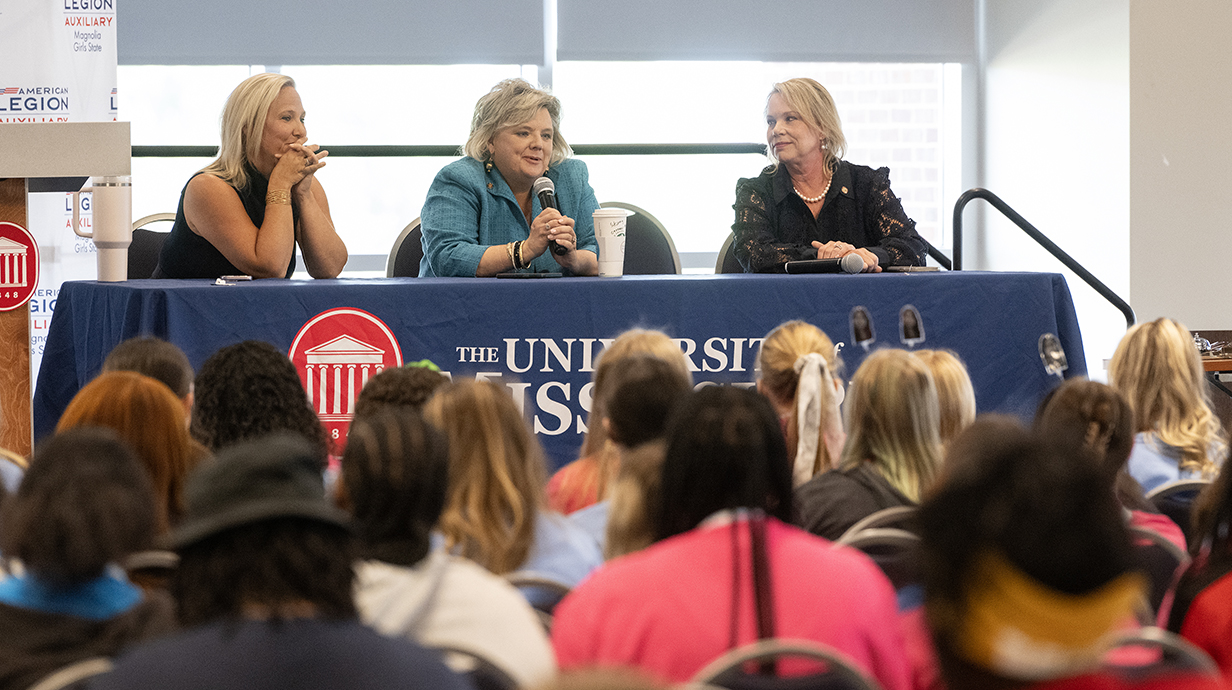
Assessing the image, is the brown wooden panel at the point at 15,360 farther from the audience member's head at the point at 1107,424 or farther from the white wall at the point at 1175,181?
the white wall at the point at 1175,181

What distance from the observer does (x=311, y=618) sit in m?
0.92

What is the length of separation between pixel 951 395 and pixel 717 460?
1074mm

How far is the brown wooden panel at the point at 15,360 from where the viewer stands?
3.07 metres

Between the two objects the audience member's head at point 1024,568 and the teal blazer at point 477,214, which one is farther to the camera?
the teal blazer at point 477,214

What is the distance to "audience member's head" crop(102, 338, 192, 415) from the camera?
2305mm

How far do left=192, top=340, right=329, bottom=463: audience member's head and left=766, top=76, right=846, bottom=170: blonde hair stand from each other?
2.29 m

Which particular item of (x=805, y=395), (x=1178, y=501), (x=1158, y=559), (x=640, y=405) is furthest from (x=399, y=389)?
(x=1178, y=501)

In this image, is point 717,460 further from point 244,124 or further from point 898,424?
point 244,124

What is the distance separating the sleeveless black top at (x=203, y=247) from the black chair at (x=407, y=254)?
0.85 metres

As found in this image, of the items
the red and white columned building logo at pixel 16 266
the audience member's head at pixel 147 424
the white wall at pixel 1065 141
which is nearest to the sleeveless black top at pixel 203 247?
the red and white columned building logo at pixel 16 266

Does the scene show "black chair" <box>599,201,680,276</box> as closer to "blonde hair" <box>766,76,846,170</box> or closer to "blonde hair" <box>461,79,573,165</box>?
"blonde hair" <box>766,76,846,170</box>

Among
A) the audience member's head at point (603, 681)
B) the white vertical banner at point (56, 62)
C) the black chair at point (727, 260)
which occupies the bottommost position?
the audience member's head at point (603, 681)

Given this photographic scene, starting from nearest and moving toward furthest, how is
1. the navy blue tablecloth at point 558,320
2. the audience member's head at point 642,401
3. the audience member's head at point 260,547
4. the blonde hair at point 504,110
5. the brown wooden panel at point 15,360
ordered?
1. the audience member's head at point 260,547
2. the audience member's head at point 642,401
3. the navy blue tablecloth at point 558,320
4. the brown wooden panel at point 15,360
5. the blonde hair at point 504,110

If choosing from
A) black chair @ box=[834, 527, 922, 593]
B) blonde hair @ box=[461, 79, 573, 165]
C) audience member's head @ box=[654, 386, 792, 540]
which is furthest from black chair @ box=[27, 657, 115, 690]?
blonde hair @ box=[461, 79, 573, 165]
